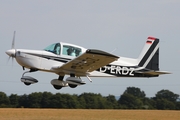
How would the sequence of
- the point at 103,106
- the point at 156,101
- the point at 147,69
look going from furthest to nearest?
Answer: the point at 156,101 < the point at 103,106 < the point at 147,69

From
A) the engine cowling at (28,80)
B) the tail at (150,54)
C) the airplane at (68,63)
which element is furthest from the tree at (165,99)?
the engine cowling at (28,80)

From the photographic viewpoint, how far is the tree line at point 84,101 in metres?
35.1

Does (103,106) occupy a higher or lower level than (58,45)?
lower

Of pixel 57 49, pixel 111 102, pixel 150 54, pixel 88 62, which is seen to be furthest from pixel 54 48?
pixel 111 102

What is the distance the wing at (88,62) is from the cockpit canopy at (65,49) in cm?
55

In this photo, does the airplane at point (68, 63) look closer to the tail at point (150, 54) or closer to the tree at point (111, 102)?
the tail at point (150, 54)

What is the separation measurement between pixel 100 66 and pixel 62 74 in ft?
6.21

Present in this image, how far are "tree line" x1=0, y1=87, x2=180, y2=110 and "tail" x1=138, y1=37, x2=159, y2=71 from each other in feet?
42.6

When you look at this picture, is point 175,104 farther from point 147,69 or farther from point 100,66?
point 100,66
